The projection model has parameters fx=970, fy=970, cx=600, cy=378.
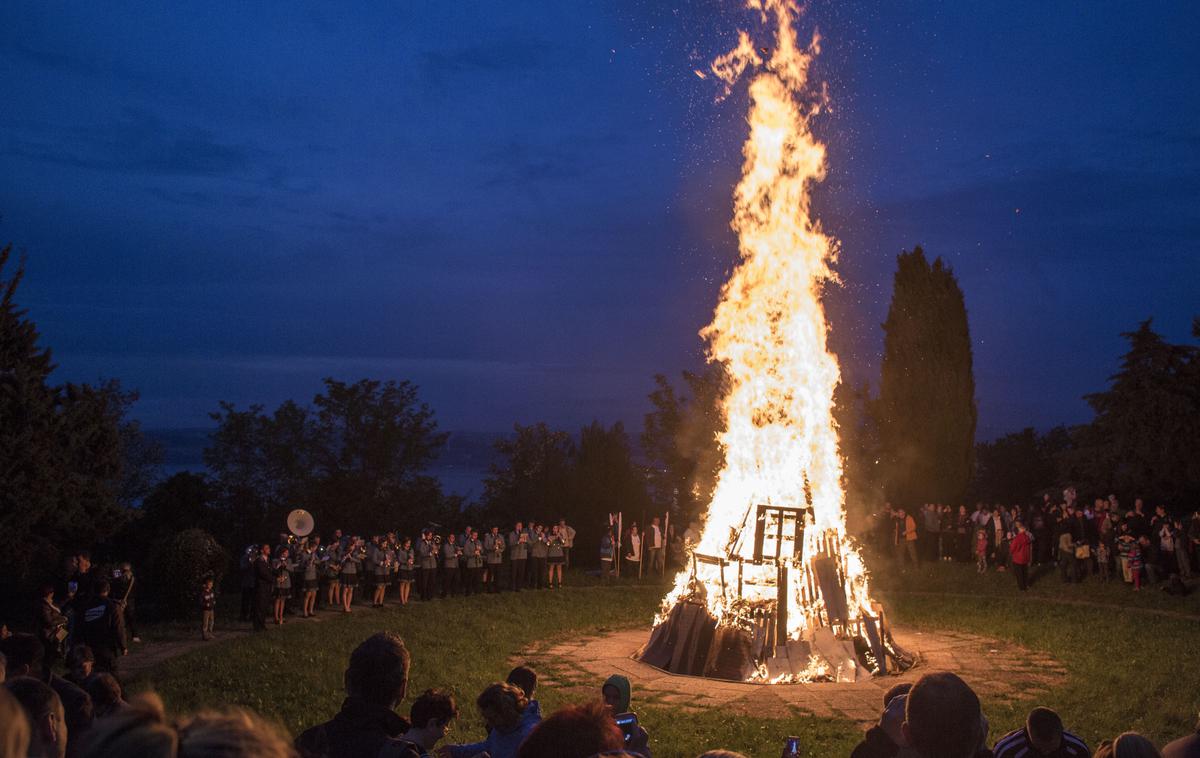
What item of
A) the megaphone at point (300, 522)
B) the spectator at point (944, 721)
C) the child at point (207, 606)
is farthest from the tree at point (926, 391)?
the spectator at point (944, 721)

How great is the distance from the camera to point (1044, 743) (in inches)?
222

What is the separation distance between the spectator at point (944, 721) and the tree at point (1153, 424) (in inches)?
1152

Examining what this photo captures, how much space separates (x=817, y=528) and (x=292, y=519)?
1523 cm

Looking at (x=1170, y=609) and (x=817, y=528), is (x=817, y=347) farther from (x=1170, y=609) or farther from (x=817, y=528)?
(x=1170, y=609)

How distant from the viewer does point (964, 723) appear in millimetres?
4016

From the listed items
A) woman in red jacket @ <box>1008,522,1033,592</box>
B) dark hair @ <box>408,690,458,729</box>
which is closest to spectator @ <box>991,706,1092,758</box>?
dark hair @ <box>408,690,458,729</box>

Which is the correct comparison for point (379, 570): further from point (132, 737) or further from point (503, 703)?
point (132, 737)

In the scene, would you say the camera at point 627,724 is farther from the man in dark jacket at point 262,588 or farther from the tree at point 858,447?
the tree at point 858,447

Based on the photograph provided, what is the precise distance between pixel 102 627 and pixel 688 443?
25551 mm

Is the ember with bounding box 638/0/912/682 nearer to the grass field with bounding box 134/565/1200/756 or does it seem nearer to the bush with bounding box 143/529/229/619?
the grass field with bounding box 134/565/1200/756

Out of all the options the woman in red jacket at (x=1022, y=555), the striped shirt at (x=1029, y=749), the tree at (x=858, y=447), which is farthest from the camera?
the tree at (x=858, y=447)

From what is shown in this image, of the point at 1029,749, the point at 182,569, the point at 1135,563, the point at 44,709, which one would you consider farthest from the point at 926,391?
the point at 44,709

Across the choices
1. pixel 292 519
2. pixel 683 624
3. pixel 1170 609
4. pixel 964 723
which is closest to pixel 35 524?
pixel 292 519

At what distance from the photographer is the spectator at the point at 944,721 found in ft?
13.2
